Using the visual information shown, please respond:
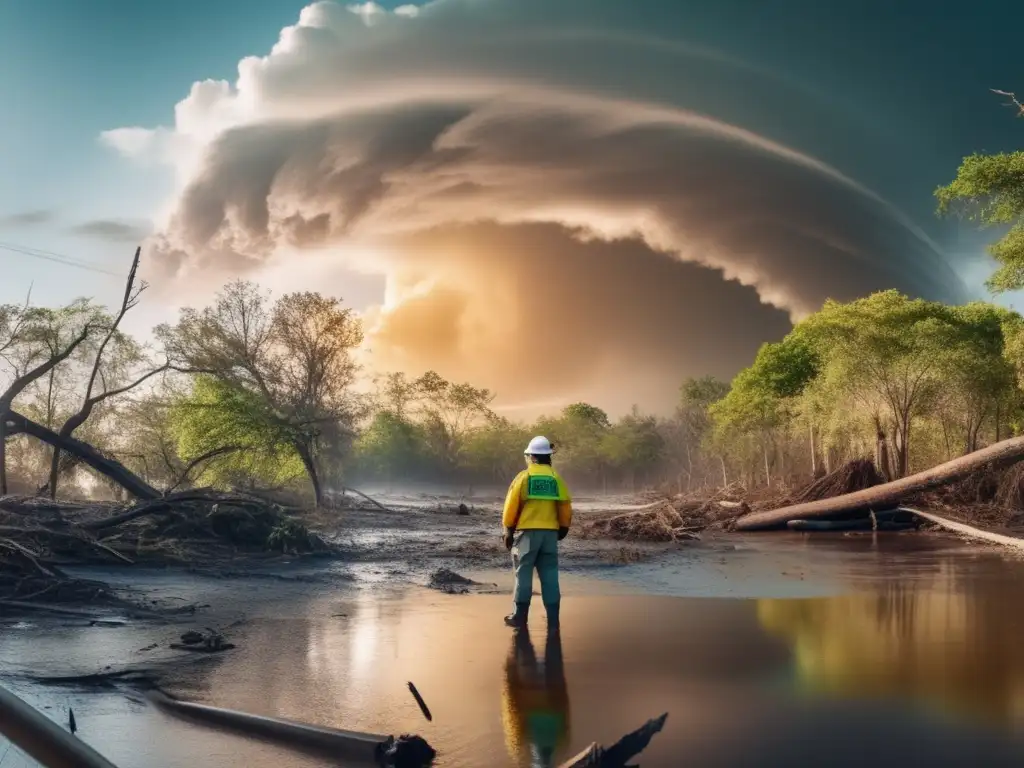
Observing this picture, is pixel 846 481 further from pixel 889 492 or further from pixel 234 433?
pixel 234 433

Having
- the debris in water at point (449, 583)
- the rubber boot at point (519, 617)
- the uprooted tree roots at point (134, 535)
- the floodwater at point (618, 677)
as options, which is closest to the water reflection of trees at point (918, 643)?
the floodwater at point (618, 677)

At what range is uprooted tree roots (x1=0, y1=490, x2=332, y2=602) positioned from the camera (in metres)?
12.0

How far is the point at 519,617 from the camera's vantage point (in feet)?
34.1

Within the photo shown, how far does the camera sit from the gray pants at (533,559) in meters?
10.4

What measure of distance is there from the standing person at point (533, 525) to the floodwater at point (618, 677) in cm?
52

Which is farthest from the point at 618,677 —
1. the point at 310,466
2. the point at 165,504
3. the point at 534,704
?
the point at 310,466

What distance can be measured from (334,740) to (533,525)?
5125mm

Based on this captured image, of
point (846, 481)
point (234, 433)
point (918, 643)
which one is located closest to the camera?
point (918, 643)

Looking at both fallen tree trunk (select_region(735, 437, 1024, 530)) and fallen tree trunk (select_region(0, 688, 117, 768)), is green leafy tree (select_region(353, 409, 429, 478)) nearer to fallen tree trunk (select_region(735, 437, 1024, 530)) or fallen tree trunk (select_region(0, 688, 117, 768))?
fallen tree trunk (select_region(735, 437, 1024, 530))

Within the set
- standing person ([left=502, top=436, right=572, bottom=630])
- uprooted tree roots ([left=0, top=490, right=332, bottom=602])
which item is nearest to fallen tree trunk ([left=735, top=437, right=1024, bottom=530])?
uprooted tree roots ([left=0, top=490, right=332, bottom=602])

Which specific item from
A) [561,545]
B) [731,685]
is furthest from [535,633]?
[561,545]

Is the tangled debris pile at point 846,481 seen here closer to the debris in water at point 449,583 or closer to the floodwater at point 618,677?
the floodwater at point 618,677

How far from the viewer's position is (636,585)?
14609 mm

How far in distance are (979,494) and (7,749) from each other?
30455mm
